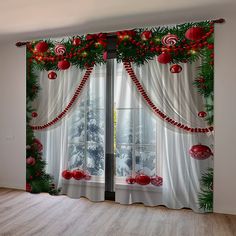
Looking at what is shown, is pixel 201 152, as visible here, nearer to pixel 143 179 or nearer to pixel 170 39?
pixel 143 179

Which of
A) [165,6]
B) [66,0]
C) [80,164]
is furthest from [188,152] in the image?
[66,0]

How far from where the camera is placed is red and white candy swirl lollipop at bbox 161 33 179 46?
11.4ft

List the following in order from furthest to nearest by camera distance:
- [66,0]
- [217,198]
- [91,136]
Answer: [91,136] → [217,198] → [66,0]

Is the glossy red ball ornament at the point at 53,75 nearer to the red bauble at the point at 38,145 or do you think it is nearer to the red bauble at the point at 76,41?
the red bauble at the point at 76,41

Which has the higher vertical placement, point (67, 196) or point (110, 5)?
point (110, 5)

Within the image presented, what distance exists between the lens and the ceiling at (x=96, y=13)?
2900 millimetres

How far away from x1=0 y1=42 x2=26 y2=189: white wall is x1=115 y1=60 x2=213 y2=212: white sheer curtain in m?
1.73

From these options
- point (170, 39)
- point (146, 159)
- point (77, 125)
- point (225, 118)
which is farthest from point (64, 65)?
point (225, 118)

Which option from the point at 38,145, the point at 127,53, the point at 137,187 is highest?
the point at 127,53

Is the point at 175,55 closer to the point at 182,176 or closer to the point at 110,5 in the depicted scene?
the point at 110,5

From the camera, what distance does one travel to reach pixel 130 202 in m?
3.67

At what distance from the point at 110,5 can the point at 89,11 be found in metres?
0.30

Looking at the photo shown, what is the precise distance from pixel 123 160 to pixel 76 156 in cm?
75

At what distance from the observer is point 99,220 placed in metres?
3.14
